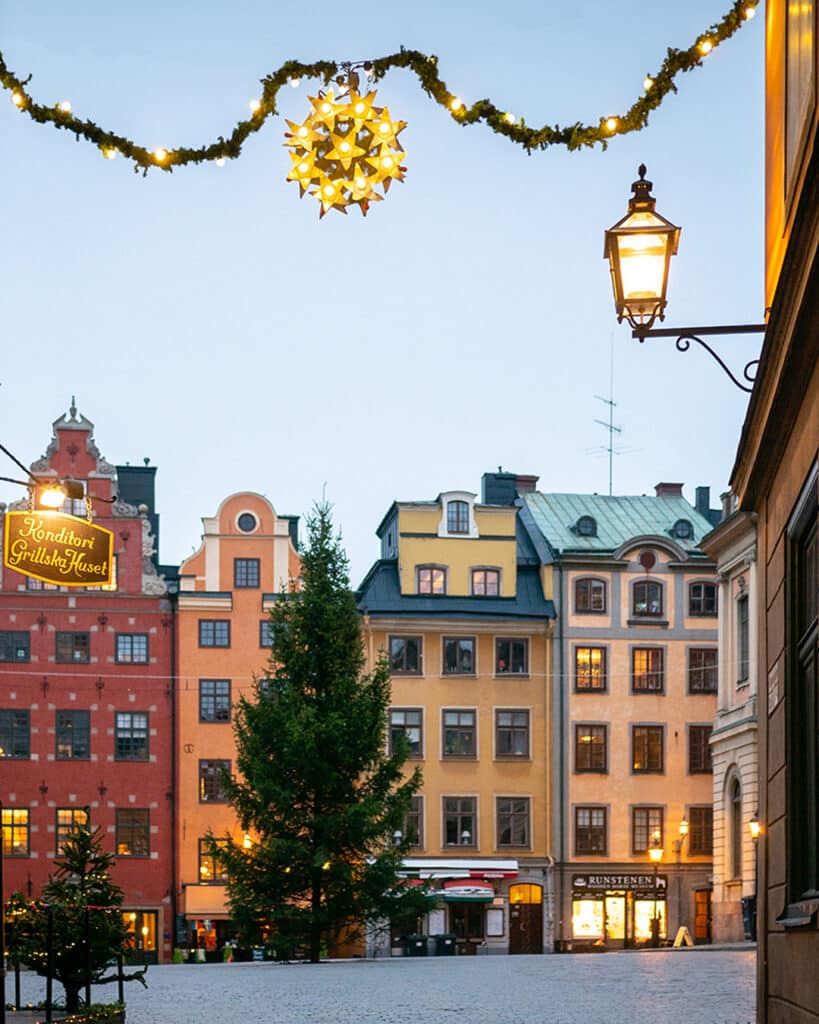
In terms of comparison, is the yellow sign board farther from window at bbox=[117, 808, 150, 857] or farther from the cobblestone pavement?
window at bbox=[117, 808, 150, 857]

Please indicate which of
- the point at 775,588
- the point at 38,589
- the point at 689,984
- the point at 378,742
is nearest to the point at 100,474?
the point at 38,589

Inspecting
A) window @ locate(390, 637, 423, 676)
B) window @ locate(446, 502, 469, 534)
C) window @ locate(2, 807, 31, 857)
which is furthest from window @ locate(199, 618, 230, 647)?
window @ locate(446, 502, 469, 534)

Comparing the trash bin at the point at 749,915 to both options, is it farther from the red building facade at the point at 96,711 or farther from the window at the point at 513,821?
the red building facade at the point at 96,711

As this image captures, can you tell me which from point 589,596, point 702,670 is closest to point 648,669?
point 702,670

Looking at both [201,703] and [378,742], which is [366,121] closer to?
[378,742]

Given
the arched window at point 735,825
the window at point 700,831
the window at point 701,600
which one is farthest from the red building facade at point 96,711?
the arched window at point 735,825

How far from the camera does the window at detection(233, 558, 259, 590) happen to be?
5544 cm

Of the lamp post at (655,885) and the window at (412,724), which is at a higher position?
the window at (412,724)

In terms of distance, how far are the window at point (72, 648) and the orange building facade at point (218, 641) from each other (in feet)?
9.30

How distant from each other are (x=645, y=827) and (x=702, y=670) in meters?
5.20

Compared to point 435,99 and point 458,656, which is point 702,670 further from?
point 435,99

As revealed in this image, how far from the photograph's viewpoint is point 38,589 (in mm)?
55531

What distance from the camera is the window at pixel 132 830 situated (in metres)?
54.2

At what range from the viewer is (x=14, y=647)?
54.7 meters
